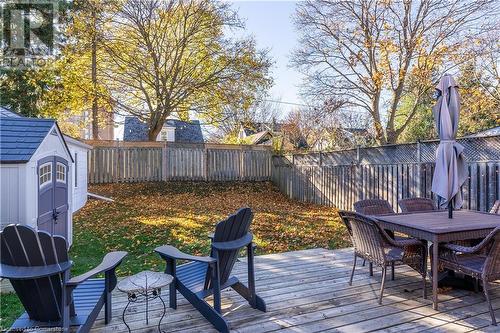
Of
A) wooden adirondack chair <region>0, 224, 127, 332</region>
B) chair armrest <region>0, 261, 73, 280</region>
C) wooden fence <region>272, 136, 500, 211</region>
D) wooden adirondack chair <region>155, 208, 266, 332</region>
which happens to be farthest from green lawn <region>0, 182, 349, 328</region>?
wooden adirondack chair <region>155, 208, 266, 332</region>

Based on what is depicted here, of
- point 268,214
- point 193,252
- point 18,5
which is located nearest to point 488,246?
point 193,252

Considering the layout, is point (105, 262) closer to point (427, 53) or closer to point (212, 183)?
point (212, 183)

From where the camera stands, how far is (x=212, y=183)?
41.2 ft

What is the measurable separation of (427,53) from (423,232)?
9029 mm

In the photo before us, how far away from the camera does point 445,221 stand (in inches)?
144

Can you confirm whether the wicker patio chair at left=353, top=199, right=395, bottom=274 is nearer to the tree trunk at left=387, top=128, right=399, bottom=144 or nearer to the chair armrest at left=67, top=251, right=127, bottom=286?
the chair armrest at left=67, top=251, right=127, bottom=286

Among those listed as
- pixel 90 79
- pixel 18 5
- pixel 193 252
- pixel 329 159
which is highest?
pixel 18 5

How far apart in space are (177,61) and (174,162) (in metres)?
3.86

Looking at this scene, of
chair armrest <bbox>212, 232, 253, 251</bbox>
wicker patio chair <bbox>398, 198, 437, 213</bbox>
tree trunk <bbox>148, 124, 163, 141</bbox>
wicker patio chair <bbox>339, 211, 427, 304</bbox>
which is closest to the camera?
chair armrest <bbox>212, 232, 253, 251</bbox>

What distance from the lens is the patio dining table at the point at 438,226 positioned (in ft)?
10.2

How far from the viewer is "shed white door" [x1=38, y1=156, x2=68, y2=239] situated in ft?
14.8

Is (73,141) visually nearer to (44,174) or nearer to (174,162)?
(174,162)

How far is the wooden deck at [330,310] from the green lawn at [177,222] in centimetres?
141

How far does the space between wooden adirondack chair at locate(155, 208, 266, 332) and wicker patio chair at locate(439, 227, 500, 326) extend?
1.90 metres
